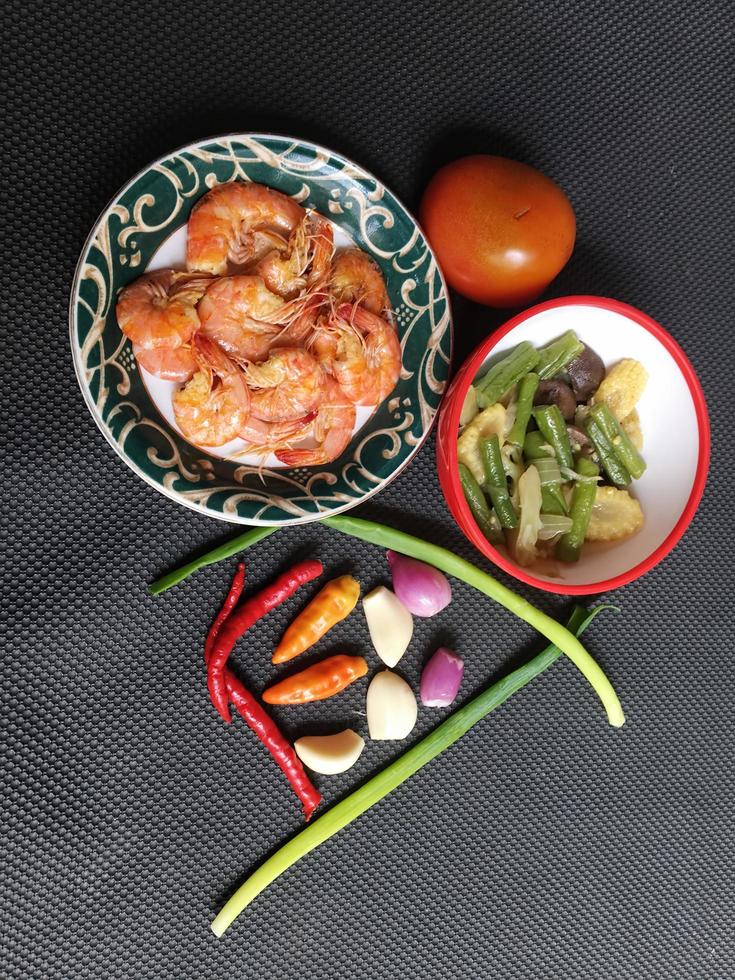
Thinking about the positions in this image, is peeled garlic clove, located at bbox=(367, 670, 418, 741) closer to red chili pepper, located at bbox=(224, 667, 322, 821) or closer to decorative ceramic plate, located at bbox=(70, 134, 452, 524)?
red chili pepper, located at bbox=(224, 667, 322, 821)

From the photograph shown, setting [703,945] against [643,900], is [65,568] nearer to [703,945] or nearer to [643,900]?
[643,900]

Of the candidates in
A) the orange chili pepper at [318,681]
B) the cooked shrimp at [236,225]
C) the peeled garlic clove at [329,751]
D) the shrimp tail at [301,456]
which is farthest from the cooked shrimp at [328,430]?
the peeled garlic clove at [329,751]

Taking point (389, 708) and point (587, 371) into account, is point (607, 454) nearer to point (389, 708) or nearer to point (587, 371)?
point (587, 371)

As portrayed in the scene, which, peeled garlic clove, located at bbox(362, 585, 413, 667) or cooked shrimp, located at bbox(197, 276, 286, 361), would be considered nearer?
cooked shrimp, located at bbox(197, 276, 286, 361)

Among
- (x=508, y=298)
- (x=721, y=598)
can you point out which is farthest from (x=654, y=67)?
(x=721, y=598)

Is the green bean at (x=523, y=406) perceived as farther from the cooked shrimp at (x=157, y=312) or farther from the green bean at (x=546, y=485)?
the cooked shrimp at (x=157, y=312)

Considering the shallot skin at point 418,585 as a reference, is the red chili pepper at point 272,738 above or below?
below

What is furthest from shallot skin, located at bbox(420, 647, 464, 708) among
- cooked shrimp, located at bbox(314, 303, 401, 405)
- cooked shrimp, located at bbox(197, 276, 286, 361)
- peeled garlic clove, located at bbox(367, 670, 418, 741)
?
cooked shrimp, located at bbox(197, 276, 286, 361)
